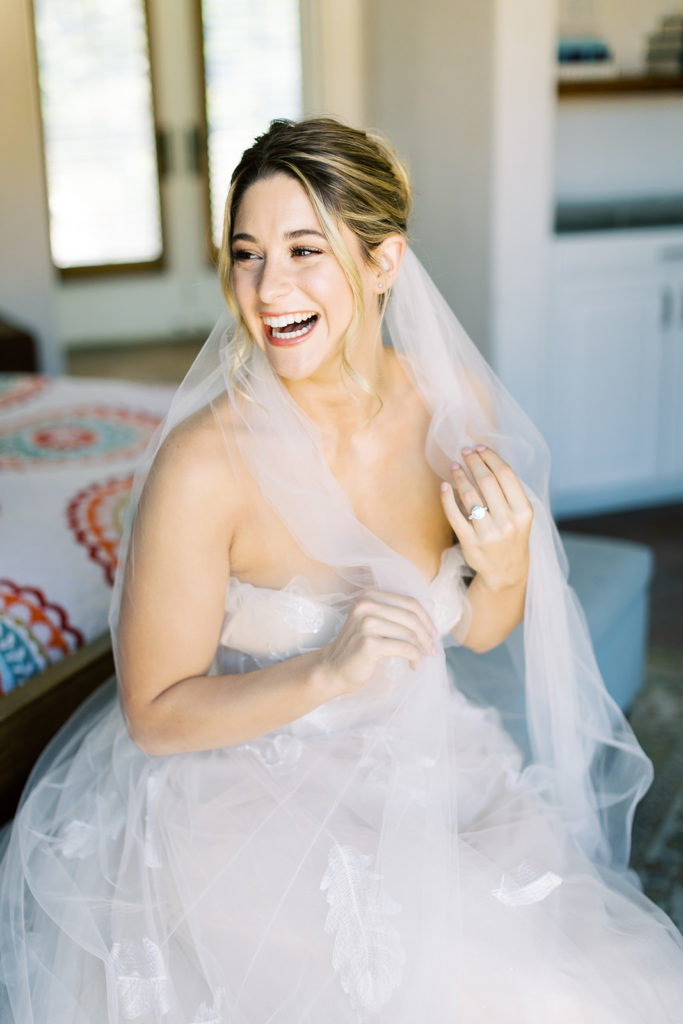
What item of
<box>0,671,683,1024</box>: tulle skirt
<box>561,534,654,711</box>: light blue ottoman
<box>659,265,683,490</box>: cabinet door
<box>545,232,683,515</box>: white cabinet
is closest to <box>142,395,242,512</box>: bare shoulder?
<box>0,671,683,1024</box>: tulle skirt

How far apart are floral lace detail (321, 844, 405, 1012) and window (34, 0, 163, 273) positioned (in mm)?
Answer: 6349

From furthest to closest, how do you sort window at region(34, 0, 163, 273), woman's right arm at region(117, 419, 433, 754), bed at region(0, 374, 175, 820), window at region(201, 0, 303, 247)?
1. window at region(201, 0, 303, 247)
2. window at region(34, 0, 163, 273)
3. bed at region(0, 374, 175, 820)
4. woman's right arm at region(117, 419, 433, 754)

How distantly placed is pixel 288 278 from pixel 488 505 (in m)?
0.37

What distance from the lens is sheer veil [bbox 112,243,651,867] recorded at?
1316 millimetres

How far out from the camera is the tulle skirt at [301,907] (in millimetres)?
1067

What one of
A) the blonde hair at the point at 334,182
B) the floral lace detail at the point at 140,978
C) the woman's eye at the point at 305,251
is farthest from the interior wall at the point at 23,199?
the floral lace detail at the point at 140,978

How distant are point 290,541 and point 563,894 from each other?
21.2 inches

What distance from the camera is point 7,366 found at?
415 centimetres

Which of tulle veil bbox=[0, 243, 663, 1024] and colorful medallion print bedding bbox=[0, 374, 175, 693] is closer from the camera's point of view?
tulle veil bbox=[0, 243, 663, 1024]

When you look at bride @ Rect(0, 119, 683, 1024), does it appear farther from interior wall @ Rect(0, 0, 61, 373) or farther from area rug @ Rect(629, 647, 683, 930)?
interior wall @ Rect(0, 0, 61, 373)

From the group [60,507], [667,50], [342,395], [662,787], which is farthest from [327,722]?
[667,50]

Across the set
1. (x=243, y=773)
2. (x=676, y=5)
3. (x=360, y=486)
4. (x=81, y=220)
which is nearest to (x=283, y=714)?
(x=243, y=773)

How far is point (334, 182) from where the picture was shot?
49.1 inches

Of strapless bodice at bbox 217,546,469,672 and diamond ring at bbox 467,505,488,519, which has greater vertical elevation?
diamond ring at bbox 467,505,488,519
